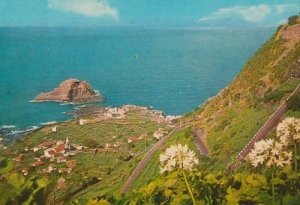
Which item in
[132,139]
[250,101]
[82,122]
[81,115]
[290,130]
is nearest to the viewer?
[290,130]

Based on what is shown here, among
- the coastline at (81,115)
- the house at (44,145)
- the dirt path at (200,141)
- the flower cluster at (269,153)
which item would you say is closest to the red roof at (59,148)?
the house at (44,145)

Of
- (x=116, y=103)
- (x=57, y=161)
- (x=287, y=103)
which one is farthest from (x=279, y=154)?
(x=116, y=103)

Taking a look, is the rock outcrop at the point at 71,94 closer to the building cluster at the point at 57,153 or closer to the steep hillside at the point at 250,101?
the building cluster at the point at 57,153

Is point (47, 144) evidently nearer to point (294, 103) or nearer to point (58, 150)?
point (58, 150)

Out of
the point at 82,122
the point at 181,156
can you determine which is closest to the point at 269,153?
the point at 181,156

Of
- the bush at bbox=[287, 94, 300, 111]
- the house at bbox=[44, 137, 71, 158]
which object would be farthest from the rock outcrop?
the bush at bbox=[287, 94, 300, 111]
